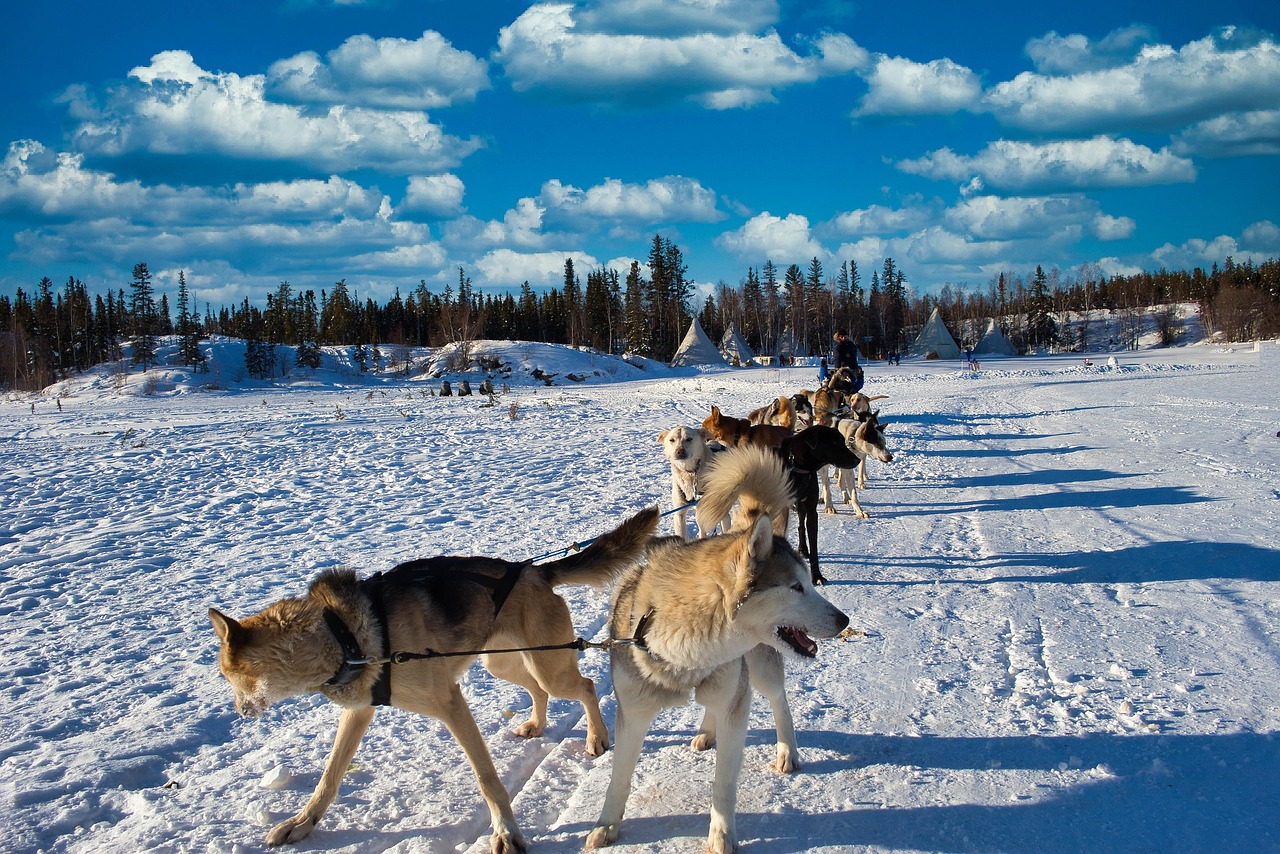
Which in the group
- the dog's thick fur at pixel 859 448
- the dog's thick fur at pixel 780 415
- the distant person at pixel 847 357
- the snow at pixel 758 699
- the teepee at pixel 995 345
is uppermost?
the teepee at pixel 995 345

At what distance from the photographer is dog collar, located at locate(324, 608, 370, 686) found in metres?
3.09

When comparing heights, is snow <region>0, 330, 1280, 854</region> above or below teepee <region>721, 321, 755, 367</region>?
below

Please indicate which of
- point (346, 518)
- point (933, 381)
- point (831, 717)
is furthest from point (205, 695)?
point (933, 381)

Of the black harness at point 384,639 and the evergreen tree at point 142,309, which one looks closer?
the black harness at point 384,639

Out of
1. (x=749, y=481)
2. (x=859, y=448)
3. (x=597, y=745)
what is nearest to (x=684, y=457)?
(x=859, y=448)

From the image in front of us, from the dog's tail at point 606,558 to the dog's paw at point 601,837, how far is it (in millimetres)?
1130

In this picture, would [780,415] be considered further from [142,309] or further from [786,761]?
[142,309]

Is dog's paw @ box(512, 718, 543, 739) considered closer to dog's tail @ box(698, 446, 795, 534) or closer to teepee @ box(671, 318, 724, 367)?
dog's tail @ box(698, 446, 795, 534)

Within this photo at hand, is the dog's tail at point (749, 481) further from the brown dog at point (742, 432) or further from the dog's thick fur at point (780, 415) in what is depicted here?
the dog's thick fur at point (780, 415)

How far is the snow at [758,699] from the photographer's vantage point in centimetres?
332

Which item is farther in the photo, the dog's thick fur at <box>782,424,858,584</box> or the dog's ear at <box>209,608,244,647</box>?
the dog's thick fur at <box>782,424,858,584</box>

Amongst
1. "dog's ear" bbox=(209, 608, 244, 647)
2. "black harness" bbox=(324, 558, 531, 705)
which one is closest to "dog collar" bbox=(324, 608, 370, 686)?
"black harness" bbox=(324, 558, 531, 705)

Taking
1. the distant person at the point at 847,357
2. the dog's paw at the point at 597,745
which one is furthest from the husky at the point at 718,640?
the distant person at the point at 847,357

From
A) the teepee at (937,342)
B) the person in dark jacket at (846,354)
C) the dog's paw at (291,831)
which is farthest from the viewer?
the teepee at (937,342)
